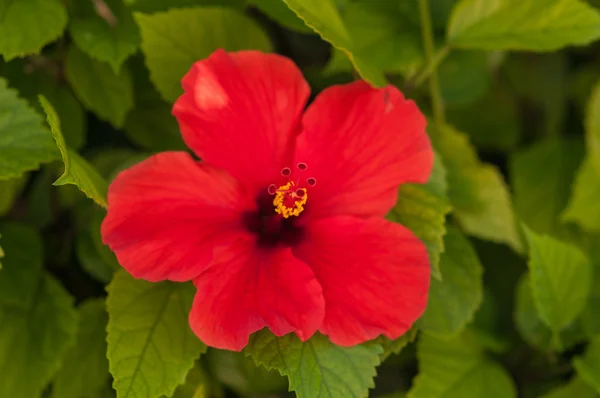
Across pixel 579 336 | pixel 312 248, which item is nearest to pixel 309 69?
pixel 312 248

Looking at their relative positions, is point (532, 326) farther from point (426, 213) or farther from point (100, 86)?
point (100, 86)

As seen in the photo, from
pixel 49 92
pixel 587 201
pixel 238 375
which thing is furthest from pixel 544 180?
pixel 49 92

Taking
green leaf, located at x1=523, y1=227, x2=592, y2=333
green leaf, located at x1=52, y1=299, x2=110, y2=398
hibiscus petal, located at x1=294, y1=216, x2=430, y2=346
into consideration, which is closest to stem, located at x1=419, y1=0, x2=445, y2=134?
green leaf, located at x1=523, y1=227, x2=592, y2=333

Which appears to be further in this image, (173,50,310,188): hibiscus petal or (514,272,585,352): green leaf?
(514,272,585,352): green leaf

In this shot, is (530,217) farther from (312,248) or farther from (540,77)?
(312,248)

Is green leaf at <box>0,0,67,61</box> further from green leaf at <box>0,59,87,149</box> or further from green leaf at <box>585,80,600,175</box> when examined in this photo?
green leaf at <box>585,80,600,175</box>

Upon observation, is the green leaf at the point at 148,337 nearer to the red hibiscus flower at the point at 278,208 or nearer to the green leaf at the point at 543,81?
the red hibiscus flower at the point at 278,208
